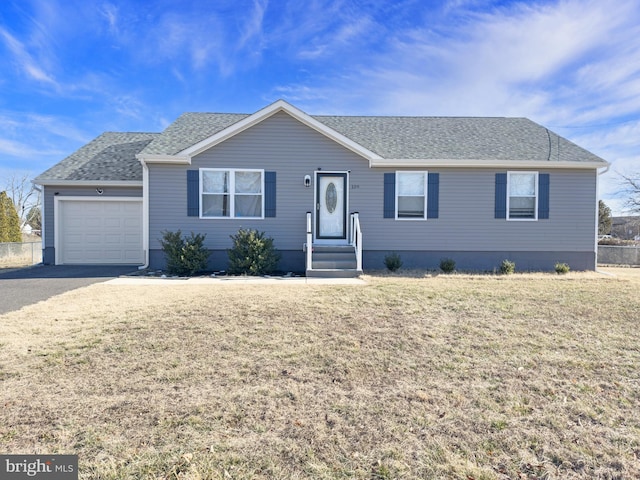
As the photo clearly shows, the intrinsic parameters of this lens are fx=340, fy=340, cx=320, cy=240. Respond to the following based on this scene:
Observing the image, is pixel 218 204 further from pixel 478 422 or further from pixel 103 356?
pixel 478 422

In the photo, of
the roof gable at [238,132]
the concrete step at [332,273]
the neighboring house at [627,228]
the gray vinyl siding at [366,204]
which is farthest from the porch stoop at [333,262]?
the neighboring house at [627,228]

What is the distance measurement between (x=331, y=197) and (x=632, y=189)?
26.8m

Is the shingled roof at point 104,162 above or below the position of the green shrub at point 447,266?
above

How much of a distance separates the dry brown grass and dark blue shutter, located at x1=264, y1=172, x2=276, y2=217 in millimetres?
5045

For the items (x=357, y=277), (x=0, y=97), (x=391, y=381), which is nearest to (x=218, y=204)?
(x=357, y=277)

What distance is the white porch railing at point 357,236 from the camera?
952cm

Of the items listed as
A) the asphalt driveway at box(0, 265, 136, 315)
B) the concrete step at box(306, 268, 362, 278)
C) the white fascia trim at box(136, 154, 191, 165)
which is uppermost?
the white fascia trim at box(136, 154, 191, 165)

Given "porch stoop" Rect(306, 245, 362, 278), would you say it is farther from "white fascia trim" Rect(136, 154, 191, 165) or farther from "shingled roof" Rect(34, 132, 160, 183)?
"shingled roof" Rect(34, 132, 160, 183)

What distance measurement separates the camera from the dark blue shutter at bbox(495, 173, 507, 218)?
11078 mm

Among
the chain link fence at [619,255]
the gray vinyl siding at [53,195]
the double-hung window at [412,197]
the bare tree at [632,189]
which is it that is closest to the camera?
the double-hung window at [412,197]

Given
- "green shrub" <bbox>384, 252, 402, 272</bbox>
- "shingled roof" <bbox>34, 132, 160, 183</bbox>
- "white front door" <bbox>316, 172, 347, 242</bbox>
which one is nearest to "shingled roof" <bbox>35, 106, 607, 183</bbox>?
"shingled roof" <bbox>34, 132, 160, 183</bbox>

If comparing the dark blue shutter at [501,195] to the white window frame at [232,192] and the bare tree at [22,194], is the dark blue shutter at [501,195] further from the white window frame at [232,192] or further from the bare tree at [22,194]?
the bare tree at [22,194]

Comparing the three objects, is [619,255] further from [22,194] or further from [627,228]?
[22,194]

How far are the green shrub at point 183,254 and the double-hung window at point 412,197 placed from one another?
6.28 meters
